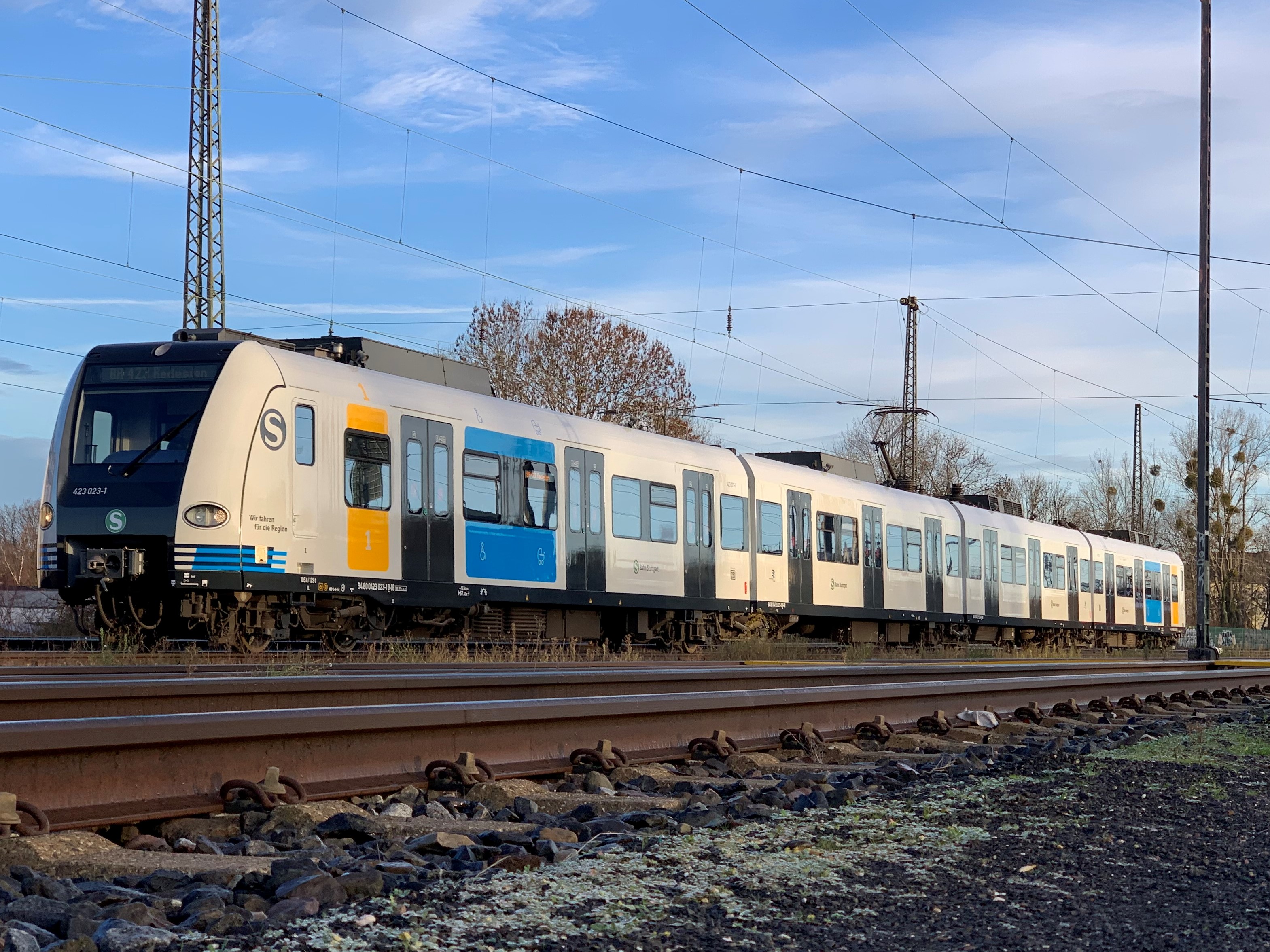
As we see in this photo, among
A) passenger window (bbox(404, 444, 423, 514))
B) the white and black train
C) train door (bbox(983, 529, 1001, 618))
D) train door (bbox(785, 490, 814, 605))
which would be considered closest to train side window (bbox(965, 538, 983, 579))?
train door (bbox(983, 529, 1001, 618))

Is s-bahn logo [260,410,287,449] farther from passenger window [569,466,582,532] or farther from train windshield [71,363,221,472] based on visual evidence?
passenger window [569,466,582,532]

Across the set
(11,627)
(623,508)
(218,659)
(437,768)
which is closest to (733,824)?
(437,768)

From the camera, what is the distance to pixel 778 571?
24.0 meters

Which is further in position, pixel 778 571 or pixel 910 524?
pixel 910 524

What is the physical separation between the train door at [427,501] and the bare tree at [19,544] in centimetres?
4695

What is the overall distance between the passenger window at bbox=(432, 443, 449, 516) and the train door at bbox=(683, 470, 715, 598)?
5785 millimetres

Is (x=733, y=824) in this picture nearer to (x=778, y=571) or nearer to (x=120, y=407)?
(x=120, y=407)

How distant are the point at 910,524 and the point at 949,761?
22173 mm

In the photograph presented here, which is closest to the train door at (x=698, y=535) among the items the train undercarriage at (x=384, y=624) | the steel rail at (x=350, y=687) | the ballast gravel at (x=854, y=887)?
the train undercarriage at (x=384, y=624)

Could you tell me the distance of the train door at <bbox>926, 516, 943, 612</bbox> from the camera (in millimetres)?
29609

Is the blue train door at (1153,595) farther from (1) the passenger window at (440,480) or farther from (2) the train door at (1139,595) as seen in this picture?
(1) the passenger window at (440,480)

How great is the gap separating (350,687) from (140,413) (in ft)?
25.4

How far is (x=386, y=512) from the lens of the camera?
51.1 ft

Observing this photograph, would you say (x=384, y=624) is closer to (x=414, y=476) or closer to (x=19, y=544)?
(x=414, y=476)
